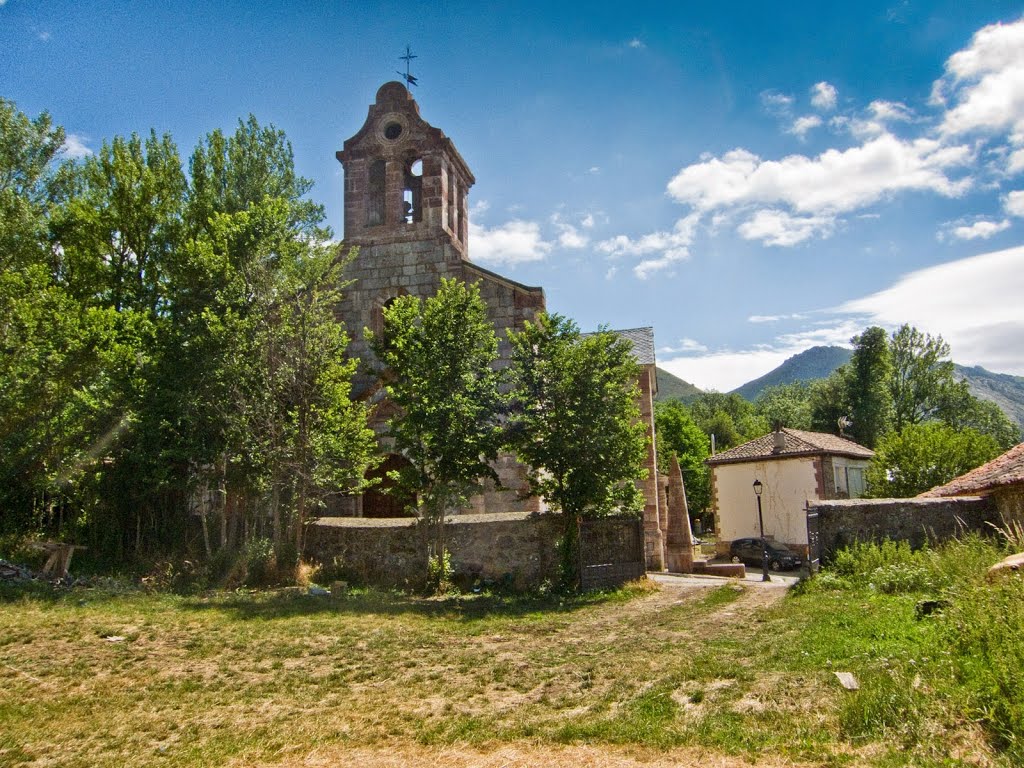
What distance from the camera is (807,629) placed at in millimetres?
8648

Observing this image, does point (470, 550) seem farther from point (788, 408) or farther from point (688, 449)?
point (788, 408)

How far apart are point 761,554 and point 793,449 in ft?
19.3

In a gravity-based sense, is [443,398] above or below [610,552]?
above

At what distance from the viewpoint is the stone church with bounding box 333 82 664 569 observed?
719 inches

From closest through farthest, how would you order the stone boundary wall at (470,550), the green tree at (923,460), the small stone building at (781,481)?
the stone boundary wall at (470,550)
the green tree at (923,460)
the small stone building at (781,481)

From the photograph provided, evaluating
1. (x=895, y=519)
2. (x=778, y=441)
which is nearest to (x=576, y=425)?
(x=895, y=519)

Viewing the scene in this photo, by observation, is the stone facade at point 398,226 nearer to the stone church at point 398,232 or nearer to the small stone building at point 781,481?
the stone church at point 398,232

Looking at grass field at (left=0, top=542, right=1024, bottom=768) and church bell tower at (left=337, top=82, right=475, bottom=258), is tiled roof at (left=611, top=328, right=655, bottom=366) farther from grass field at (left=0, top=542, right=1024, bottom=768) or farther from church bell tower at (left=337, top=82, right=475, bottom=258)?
grass field at (left=0, top=542, right=1024, bottom=768)

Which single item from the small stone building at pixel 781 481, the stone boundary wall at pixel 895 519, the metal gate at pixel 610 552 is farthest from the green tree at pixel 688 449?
the stone boundary wall at pixel 895 519

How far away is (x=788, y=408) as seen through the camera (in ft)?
230

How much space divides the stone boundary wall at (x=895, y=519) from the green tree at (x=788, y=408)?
39.2 metres

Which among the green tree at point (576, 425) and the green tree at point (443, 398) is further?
the green tree at point (576, 425)

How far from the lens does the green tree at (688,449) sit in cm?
5388

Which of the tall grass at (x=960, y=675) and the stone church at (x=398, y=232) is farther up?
the stone church at (x=398, y=232)
